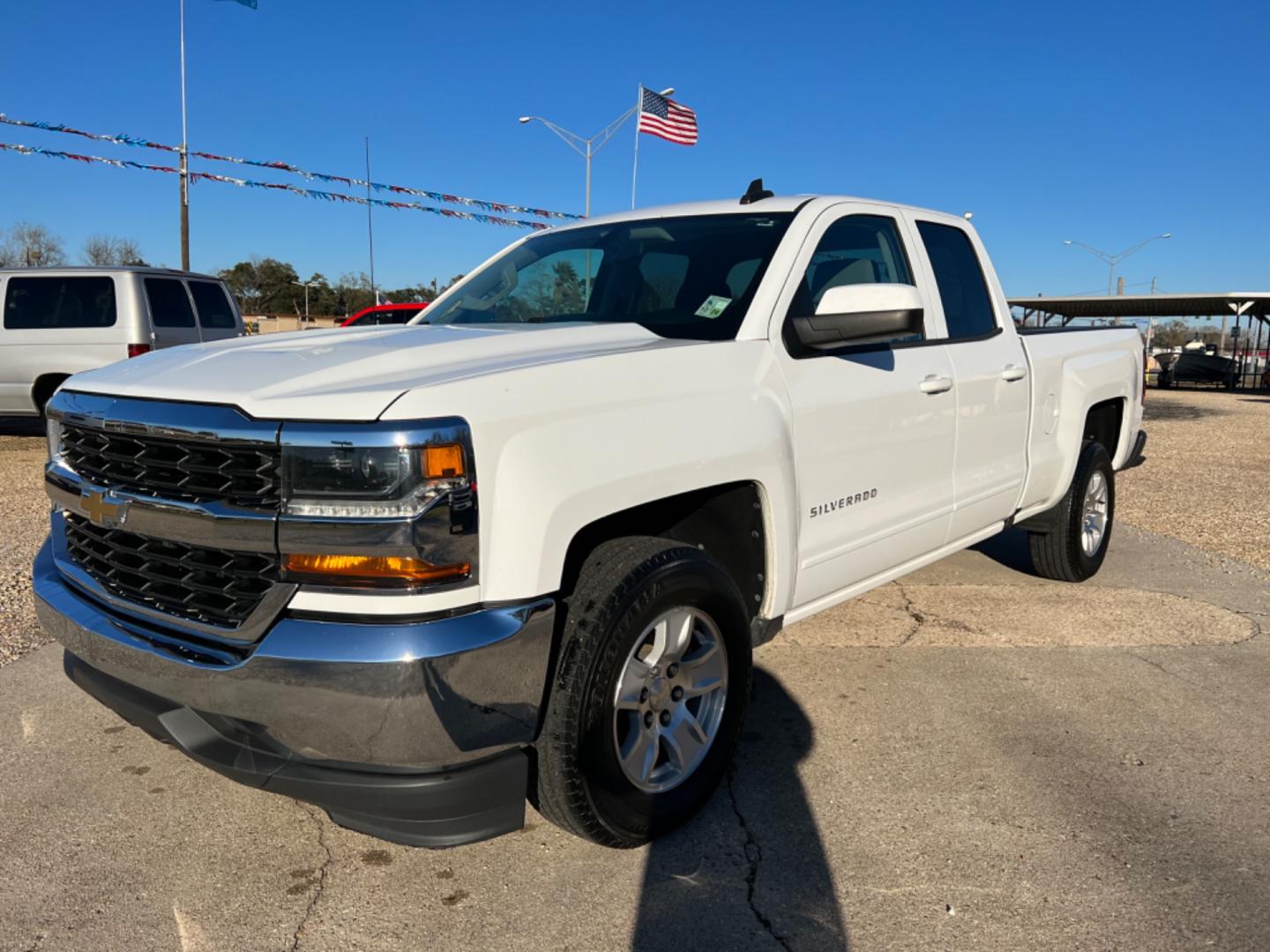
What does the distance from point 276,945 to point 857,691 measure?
2.45 m

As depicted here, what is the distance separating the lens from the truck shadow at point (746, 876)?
240 centimetres

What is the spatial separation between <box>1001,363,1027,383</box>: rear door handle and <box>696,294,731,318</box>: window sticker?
1660 mm

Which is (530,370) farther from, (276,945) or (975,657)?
(975,657)

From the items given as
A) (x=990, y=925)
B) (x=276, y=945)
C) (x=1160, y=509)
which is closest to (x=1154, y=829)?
(x=990, y=925)

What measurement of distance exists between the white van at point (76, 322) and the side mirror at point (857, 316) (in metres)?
9.43

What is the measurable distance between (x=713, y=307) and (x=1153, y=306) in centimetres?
3561

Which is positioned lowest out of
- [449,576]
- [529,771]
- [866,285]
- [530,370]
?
[529,771]

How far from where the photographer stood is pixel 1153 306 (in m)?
33.6

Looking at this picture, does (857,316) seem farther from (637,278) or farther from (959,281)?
(959,281)

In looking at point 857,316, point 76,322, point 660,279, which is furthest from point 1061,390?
point 76,322

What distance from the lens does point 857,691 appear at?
3.99 m

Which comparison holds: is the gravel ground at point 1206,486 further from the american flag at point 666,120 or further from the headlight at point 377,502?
the american flag at point 666,120

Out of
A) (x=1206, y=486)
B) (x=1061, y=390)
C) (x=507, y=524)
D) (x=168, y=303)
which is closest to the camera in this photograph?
(x=507, y=524)

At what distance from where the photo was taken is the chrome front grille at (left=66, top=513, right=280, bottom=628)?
2213 mm
